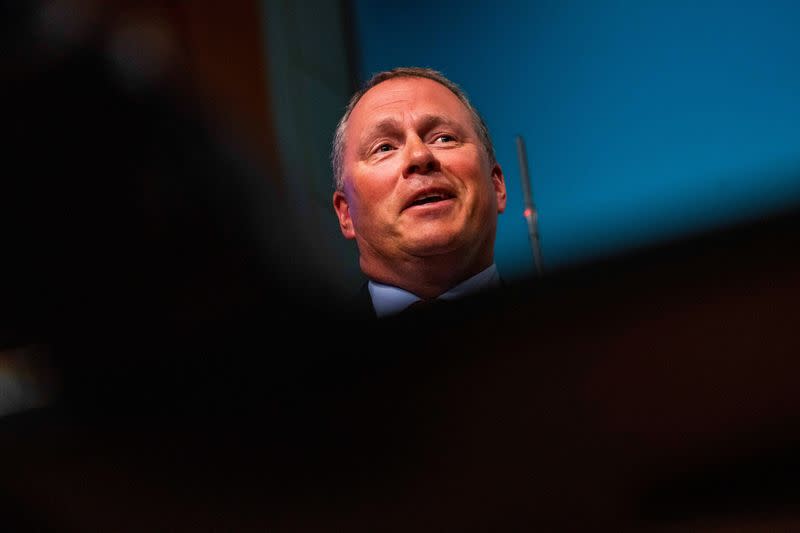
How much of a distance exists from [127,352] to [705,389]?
35 cm

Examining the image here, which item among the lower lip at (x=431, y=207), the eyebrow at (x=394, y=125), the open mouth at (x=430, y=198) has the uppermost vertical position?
the eyebrow at (x=394, y=125)

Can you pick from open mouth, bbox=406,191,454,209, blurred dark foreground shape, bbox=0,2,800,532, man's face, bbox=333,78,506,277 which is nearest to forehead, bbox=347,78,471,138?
man's face, bbox=333,78,506,277

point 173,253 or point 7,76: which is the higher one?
point 7,76

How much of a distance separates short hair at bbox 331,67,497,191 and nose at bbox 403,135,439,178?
0.51 ft

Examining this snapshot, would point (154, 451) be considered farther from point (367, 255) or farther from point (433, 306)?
point (367, 255)

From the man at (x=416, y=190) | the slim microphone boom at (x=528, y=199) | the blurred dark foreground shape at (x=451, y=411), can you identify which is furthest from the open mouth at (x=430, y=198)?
the slim microphone boom at (x=528, y=199)

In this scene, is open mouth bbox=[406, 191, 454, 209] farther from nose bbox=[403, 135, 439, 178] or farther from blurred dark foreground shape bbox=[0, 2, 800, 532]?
blurred dark foreground shape bbox=[0, 2, 800, 532]

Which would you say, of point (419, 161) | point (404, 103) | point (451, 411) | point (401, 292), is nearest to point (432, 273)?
point (401, 292)

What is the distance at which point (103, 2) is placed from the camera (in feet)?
4.33

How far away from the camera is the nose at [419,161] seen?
0.99 metres

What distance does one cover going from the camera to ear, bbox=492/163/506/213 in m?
1.15

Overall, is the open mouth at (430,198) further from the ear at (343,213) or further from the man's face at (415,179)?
the ear at (343,213)

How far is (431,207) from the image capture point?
3.17 ft

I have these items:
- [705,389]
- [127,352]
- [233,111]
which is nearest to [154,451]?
[127,352]
